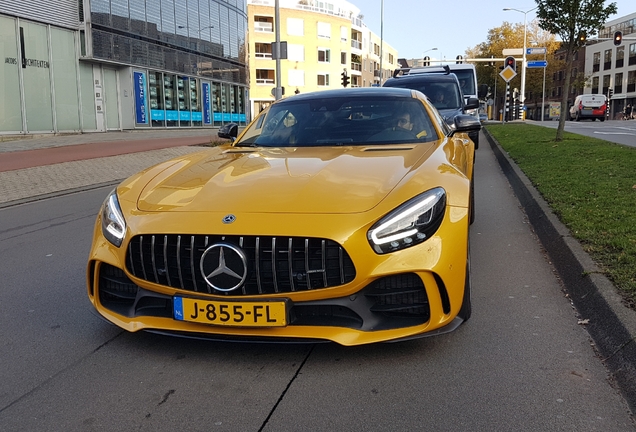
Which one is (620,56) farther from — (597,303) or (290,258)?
(290,258)

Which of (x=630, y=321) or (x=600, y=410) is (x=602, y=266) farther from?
(x=600, y=410)

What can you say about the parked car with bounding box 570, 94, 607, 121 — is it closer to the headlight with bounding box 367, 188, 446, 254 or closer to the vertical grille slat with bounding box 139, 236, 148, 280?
the headlight with bounding box 367, 188, 446, 254

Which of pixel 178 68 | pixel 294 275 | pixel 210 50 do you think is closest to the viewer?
pixel 294 275

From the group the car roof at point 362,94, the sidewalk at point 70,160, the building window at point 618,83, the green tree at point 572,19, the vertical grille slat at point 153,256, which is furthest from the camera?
the building window at point 618,83

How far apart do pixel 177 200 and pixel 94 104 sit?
22.6 meters

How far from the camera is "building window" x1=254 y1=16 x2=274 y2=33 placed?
65812 millimetres

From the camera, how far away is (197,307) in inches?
116

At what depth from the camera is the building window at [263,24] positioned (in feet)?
216

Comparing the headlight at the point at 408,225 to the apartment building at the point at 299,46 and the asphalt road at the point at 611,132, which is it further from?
the apartment building at the point at 299,46

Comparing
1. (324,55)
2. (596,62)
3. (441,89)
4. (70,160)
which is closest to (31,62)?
(70,160)

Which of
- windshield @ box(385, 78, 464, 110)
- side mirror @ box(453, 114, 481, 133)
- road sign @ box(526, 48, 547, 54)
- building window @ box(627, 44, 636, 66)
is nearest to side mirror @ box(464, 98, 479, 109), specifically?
windshield @ box(385, 78, 464, 110)

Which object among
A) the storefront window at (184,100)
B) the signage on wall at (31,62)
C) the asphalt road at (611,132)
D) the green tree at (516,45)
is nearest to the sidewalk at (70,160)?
the signage on wall at (31,62)

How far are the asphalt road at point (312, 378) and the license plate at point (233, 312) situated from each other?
0.27 m

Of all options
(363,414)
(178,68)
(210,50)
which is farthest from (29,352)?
(210,50)
